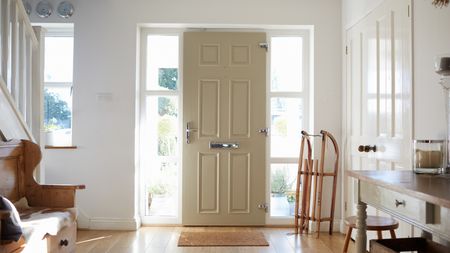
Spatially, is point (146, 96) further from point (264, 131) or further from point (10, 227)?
point (10, 227)

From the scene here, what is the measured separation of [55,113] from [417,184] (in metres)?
3.83

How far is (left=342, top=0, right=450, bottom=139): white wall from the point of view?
245 cm

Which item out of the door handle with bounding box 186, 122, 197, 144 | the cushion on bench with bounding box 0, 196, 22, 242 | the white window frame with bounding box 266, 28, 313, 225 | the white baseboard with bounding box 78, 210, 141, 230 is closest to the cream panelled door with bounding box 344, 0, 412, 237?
the white window frame with bounding box 266, 28, 313, 225

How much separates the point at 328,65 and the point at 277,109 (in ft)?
2.22

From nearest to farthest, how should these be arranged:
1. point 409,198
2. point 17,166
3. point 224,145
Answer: point 409,198 < point 17,166 < point 224,145

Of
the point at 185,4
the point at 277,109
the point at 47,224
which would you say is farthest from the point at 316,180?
the point at 47,224

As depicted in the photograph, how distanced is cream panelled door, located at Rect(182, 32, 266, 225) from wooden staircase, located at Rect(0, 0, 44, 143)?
1.49m

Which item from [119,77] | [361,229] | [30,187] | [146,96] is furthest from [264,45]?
[361,229]

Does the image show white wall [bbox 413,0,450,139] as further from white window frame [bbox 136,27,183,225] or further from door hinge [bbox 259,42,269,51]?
white window frame [bbox 136,27,183,225]

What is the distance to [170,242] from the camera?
383 cm

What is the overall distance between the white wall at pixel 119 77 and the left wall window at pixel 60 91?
24cm

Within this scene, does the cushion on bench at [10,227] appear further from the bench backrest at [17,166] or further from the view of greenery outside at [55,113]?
the view of greenery outside at [55,113]

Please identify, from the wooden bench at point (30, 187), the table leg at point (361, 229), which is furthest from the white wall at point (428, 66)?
the wooden bench at point (30, 187)

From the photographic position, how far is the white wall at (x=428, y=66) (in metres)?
2.45
